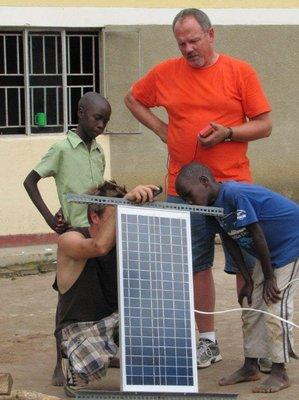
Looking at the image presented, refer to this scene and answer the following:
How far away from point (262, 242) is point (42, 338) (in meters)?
2.22

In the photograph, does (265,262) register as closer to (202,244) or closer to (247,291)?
(247,291)

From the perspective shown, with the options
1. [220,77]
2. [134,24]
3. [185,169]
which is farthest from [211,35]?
[134,24]

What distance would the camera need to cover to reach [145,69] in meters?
11.1

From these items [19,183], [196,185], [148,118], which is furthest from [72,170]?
[19,183]

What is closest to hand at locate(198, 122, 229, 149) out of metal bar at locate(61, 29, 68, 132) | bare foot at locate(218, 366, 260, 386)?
bare foot at locate(218, 366, 260, 386)

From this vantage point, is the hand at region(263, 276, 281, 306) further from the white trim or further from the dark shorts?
the white trim

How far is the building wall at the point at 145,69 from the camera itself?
10.5 meters

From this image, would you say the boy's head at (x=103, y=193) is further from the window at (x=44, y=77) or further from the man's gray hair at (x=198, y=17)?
the window at (x=44, y=77)

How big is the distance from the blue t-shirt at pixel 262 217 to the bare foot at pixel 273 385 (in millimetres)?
597

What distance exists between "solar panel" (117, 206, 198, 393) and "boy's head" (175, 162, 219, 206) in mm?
305

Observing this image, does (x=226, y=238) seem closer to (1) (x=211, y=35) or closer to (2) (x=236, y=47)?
(1) (x=211, y=35)

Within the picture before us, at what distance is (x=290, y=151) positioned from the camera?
38.5ft

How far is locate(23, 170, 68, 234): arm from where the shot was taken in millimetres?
6445

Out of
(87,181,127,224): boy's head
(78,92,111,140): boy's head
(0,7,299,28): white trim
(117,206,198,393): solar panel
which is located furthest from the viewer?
(0,7,299,28): white trim
